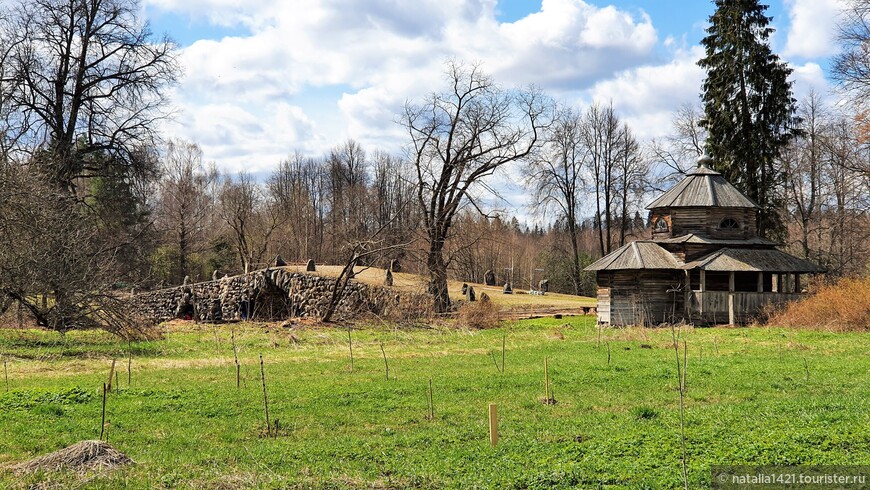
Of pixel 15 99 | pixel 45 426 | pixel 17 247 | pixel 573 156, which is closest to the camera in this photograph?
pixel 45 426

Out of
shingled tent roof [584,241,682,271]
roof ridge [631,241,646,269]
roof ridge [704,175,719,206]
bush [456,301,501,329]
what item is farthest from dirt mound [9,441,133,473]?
roof ridge [704,175,719,206]

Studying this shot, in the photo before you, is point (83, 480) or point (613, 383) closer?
point (83, 480)

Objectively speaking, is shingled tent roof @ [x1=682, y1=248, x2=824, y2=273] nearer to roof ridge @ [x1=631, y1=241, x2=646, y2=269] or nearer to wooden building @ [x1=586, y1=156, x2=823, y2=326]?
wooden building @ [x1=586, y1=156, x2=823, y2=326]

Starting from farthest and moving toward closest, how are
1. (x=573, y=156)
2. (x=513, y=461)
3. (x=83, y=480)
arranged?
(x=573, y=156) < (x=513, y=461) < (x=83, y=480)

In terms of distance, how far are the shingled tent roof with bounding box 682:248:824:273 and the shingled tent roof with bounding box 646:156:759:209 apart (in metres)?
2.61

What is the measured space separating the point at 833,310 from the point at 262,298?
2792 cm

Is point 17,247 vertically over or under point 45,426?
over

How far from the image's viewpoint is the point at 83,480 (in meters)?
7.32

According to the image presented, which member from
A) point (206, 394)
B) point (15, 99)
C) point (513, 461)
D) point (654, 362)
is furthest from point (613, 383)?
point (15, 99)

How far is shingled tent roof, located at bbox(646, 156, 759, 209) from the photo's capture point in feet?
114

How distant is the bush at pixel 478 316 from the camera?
30328 mm

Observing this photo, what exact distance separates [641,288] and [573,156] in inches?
853

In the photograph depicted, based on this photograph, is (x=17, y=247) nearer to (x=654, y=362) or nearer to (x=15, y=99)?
(x=15, y=99)

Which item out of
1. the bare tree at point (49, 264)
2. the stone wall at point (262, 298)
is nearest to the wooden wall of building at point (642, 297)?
the stone wall at point (262, 298)
